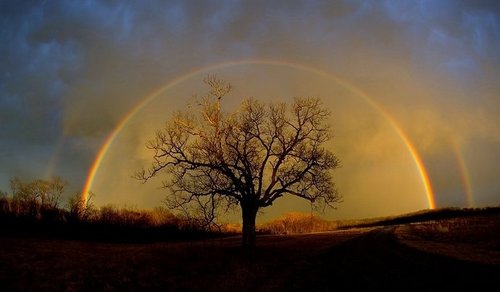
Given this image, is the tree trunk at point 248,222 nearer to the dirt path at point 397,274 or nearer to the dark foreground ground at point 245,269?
the dark foreground ground at point 245,269

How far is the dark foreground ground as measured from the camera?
738 inches

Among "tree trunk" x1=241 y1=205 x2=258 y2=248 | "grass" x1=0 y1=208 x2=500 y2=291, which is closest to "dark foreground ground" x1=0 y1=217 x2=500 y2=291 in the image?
"grass" x1=0 y1=208 x2=500 y2=291

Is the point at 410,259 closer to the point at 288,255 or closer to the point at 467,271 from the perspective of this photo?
the point at 467,271

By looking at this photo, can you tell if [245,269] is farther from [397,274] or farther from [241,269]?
[397,274]

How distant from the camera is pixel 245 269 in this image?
24.8m

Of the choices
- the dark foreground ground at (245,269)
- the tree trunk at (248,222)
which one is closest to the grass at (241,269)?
the dark foreground ground at (245,269)

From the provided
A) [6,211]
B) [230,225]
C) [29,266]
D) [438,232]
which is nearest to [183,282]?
[29,266]

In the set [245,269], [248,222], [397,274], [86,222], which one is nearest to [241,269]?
[245,269]

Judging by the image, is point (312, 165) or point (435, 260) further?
point (312, 165)

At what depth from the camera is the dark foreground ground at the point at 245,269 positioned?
18750mm

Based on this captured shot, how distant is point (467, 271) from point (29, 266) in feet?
66.7

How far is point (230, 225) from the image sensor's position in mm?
77938

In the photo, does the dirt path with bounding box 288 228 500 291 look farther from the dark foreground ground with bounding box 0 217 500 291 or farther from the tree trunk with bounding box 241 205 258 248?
the tree trunk with bounding box 241 205 258 248

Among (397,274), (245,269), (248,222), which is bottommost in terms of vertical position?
(397,274)
